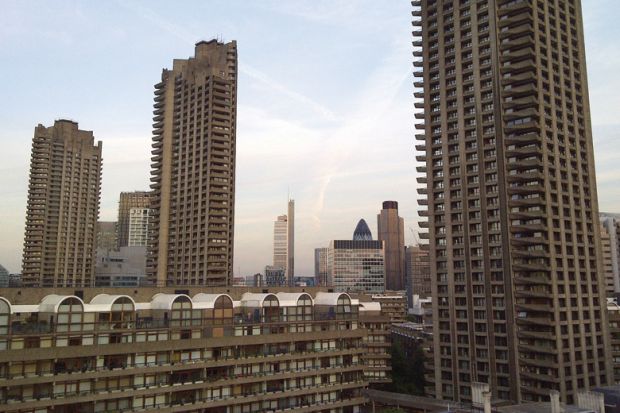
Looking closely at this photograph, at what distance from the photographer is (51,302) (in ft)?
231

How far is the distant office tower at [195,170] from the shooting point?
538 ft

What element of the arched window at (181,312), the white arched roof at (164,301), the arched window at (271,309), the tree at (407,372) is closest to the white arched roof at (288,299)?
the arched window at (271,309)

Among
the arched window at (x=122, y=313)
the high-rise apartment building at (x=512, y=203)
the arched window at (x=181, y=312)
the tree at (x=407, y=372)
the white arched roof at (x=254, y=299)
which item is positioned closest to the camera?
the arched window at (x=122, y=313)

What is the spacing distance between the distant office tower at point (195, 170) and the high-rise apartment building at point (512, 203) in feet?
234

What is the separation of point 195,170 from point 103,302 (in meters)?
102

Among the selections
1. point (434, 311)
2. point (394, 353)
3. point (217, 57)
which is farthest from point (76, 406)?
point (217, 57)

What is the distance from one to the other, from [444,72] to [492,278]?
47037mm

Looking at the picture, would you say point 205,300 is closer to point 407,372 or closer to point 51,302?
point 51,302

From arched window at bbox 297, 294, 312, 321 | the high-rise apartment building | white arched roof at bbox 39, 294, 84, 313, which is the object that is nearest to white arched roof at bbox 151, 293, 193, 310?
white arched roof at bbox 39, 294, 84, 313

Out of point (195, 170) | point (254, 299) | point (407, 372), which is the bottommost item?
point (407, 372)

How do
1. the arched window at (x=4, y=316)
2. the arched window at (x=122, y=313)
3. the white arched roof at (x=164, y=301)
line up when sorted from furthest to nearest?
the white arched roof at (x=164, y=301)
the arched window at (x=122, y=313)
the arched window at (x=4, y=316)

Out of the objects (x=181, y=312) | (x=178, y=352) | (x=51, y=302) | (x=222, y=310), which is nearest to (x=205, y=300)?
(x=222, y=310)

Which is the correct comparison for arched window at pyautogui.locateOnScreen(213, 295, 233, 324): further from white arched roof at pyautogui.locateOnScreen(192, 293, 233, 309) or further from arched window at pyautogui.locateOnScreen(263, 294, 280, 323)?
arched window at pyautogui.locateOnScreen(263, 294, 280, 323)

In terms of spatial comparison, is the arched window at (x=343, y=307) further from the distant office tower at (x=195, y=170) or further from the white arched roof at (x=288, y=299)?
the distant office tower at (x=195, y=170)
